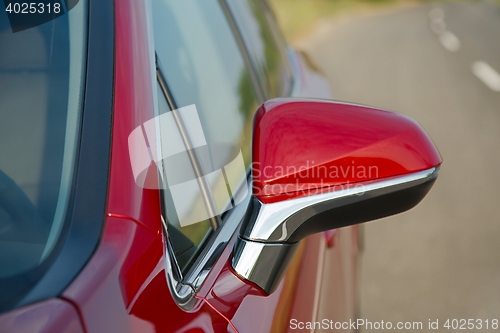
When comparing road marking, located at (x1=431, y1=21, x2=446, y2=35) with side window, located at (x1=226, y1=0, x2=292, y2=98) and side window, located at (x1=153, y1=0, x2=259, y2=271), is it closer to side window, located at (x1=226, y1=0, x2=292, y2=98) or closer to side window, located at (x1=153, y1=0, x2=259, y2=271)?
side window, located at (x1=226, y1=0, x2=292, y2=98)

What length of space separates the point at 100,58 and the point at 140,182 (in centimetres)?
25

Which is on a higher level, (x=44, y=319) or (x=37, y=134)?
(x=37, y=134)

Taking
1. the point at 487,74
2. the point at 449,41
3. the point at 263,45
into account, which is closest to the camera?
the point at 263,45

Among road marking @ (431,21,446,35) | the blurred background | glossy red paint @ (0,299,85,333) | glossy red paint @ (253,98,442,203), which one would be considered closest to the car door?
glossy red paint @ (253,98,442,203)

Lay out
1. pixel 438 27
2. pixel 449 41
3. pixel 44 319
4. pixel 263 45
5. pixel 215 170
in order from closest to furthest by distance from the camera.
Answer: pixel 44 319, pixel 215 170, pixel 263 45, pixel 449 41, pixel 438 27

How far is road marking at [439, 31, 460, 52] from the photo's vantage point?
11920 millimetres

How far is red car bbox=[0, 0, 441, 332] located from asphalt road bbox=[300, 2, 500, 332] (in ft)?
5.82

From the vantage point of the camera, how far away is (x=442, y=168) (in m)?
5.60

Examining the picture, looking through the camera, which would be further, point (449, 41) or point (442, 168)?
point (449, 41)

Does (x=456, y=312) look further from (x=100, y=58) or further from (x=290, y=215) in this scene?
(x=100, y=58)

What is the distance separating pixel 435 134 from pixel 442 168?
43.5 inches

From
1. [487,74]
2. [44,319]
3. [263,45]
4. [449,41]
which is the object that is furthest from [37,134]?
[449,41]

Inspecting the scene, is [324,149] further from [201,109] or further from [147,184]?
[201,109]

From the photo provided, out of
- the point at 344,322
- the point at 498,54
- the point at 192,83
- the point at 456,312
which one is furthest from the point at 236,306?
the point at 498,54
